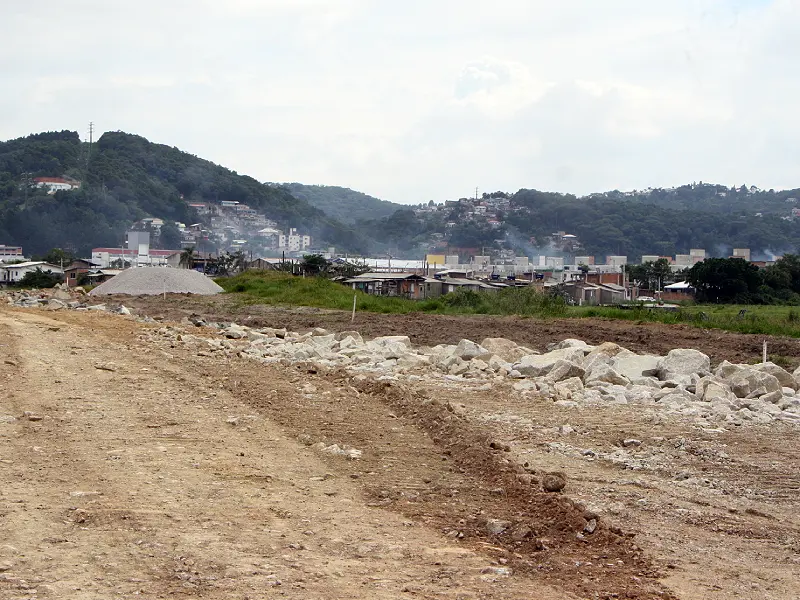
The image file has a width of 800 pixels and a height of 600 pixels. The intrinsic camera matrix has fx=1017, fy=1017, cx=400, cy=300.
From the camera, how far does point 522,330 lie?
81.6 ft

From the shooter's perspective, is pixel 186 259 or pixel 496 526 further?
pixel 186 259

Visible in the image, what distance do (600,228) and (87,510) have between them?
541 ft

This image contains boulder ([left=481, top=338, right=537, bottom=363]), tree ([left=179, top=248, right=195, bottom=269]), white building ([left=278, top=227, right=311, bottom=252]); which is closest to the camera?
boulder ([left=481, top=338, right=537, bottom=363])

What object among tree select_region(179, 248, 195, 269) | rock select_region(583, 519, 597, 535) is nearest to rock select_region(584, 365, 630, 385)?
rock select_region(583, 519, 597, 535)

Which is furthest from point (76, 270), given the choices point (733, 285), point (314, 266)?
point (733, 285)

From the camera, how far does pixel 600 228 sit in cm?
16688

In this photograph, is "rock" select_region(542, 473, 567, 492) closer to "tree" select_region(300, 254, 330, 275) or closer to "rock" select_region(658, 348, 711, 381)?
"rock" select_region(658, 348, 711, 381)

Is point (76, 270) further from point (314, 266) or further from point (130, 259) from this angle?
point (314, 266)

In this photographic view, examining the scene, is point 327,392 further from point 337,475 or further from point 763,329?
point 763,329

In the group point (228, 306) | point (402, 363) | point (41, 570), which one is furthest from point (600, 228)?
point (41, 570)

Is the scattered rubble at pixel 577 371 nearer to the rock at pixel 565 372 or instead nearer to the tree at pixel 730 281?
the rock at pixel 565 372

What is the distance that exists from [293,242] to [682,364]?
145050mm

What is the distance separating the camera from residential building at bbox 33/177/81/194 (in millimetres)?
136750

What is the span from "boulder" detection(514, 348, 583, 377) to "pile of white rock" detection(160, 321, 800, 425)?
0.02 m
